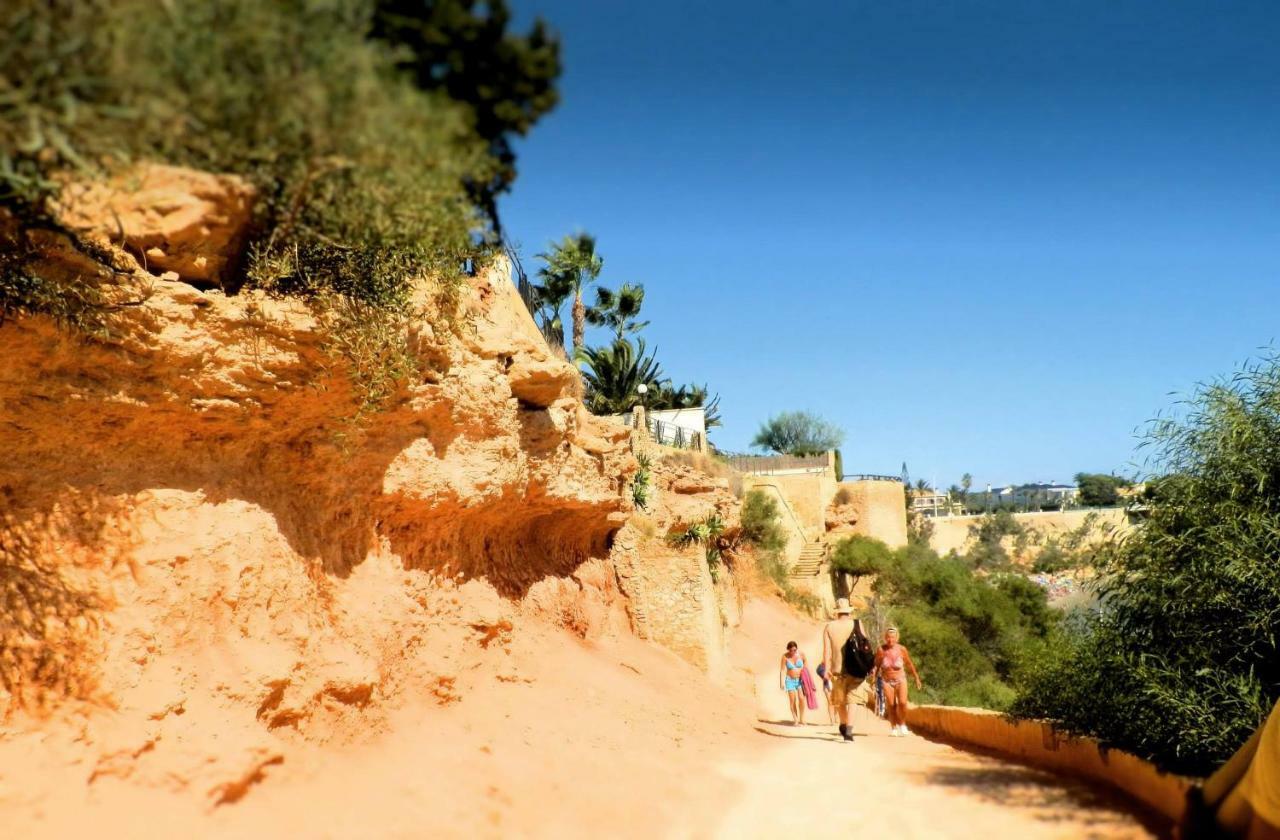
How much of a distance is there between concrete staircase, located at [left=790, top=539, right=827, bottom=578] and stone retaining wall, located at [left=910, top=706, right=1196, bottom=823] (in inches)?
811

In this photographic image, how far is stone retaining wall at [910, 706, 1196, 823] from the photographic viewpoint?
6.04 metres

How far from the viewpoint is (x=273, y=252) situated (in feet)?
17.3

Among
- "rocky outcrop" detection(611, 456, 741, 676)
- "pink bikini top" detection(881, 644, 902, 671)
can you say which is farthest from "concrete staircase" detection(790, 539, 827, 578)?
"pink bikini top" detection(881, 644, 902, 671)

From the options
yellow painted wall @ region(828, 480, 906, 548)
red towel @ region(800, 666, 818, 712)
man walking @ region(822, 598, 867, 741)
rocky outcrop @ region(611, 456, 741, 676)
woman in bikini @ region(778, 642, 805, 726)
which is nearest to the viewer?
Answer: man walking @ region(822, 598, 867, 741)

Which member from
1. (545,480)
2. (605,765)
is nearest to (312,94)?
(605,765)

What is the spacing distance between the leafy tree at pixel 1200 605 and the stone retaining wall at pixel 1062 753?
0.17 m

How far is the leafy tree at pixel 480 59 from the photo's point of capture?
300cm

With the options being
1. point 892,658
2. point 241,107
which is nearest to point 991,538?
point 892,658

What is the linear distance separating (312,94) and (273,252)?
8.88 ft

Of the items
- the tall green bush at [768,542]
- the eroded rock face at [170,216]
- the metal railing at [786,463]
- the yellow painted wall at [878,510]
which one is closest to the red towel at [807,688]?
the eroded rock face at [170,216]

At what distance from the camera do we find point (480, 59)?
311 cm

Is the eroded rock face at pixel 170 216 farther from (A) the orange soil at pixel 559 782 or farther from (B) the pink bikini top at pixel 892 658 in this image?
(B) the pink bikini top at pixel 892 658

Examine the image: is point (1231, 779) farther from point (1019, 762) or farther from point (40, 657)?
point (40, 657)

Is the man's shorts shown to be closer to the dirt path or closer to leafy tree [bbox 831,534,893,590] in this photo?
the dirt path
